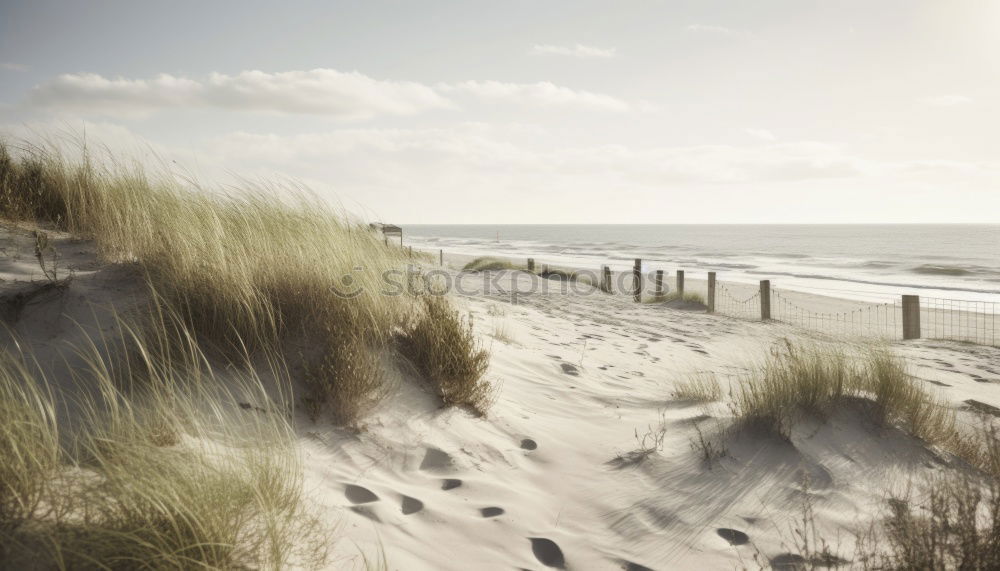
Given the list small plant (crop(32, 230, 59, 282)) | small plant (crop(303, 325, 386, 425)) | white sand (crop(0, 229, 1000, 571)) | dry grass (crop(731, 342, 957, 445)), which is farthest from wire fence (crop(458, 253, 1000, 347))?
small plant (crop(32, 230, 59, 282))

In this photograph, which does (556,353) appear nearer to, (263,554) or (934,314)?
(263,554)

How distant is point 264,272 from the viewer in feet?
11.7

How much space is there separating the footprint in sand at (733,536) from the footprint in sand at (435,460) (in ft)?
4.90

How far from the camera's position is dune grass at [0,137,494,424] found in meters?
3.22

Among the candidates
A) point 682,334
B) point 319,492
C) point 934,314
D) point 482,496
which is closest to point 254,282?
point 319,492

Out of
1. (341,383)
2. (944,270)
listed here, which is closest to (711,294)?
(341,383)

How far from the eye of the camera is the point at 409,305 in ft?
13.4

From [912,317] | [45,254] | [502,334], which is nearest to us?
[45,254]

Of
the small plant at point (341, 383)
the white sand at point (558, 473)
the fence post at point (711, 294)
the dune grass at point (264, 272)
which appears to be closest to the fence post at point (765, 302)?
the fence post at point (711, 294)

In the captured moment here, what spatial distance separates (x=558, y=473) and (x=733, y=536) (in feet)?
3.27

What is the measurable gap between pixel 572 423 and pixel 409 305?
1.56 m

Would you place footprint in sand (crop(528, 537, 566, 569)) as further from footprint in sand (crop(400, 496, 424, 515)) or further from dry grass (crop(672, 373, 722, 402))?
dry grass (crop(672, 373, 722, 402))

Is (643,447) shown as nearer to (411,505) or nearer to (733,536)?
(733,536)

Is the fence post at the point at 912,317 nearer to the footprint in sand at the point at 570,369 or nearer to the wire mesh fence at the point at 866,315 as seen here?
the wire mesh fence at the point at 866,315
